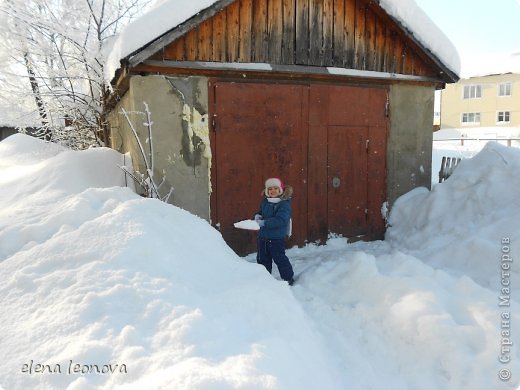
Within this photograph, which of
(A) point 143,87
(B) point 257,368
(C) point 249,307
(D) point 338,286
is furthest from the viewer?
(A) point 143,87

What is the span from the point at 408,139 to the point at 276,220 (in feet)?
11.9

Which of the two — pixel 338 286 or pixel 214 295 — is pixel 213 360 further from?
pixel 338 286

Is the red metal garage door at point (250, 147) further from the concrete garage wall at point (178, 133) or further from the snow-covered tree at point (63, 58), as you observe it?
the snow-covered tree at point (63, 58)

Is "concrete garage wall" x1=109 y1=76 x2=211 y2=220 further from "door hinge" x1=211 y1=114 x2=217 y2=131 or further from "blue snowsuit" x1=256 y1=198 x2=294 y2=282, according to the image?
"blue snowsuit" x1=256 y1=198 x2=294 y2=282

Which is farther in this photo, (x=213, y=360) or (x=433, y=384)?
(x=433, y=384)

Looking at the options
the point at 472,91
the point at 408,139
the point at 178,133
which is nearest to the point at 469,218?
the point at 408,139

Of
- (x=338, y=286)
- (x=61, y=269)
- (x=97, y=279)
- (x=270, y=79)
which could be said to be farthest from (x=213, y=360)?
(x=270, y=79)

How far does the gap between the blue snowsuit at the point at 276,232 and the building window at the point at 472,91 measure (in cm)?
3215

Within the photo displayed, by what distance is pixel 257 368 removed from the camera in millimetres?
2051

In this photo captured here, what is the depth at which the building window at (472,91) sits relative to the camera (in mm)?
30422

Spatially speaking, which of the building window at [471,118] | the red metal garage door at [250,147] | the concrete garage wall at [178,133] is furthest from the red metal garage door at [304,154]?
the building window at [471,118]

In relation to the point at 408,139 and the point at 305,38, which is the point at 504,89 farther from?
the point at 305,38

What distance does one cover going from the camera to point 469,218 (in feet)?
18.5

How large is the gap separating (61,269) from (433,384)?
2731mm
